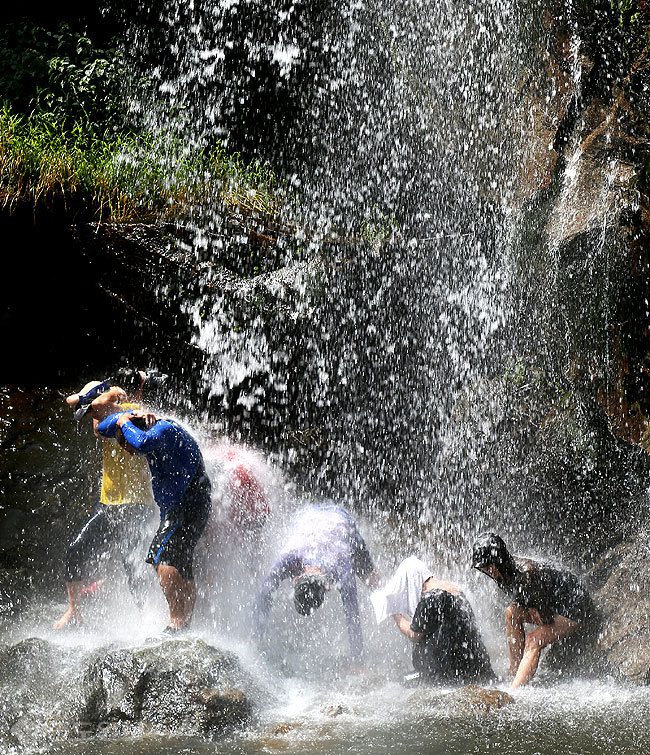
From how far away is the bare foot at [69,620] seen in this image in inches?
200

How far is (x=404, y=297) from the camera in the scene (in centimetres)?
723

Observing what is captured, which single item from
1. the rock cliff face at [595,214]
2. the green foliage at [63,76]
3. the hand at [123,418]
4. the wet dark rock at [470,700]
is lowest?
the wet dark rock at [470,700]

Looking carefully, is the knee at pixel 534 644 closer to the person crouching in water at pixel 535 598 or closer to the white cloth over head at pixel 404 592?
the person crouching in water at pixel 535 598

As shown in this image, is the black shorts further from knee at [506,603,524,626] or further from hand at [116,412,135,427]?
knee at [506,603,524,626]

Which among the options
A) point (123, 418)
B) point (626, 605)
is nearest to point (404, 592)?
point (626, 605)

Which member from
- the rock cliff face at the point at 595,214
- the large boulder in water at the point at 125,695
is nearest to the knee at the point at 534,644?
the rock cliff face at the point at 595,214

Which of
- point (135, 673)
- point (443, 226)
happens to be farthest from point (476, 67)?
point (135, 673)

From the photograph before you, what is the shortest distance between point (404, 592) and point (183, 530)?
1450mm

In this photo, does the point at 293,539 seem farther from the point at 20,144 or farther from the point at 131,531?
the point at 20,144

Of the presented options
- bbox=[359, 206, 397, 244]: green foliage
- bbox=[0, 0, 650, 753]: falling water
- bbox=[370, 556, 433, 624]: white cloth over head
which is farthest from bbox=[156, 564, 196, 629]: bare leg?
bbox=[359, 206, 397, 244]: green foliage

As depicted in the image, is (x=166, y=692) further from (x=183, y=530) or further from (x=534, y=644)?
(x=534, y=644)

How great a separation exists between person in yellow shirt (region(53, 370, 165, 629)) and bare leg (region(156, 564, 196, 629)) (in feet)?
2.18

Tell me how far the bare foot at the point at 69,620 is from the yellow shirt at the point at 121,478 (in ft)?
2.49

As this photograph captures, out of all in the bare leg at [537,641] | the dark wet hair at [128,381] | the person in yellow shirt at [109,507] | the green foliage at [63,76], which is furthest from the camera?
the green foliage at [63,76]
